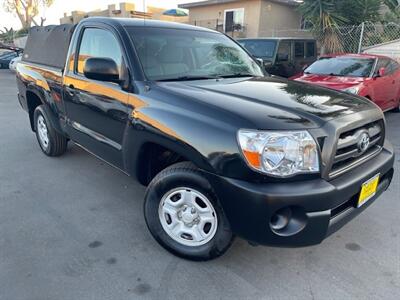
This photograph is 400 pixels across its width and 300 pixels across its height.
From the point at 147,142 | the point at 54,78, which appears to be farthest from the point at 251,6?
the point at 147,142

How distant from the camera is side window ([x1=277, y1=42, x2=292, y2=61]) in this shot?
9.37m

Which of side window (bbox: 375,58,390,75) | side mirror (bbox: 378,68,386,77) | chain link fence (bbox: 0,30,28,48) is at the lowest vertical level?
chain link fence (bbox: 0,30,28,48)

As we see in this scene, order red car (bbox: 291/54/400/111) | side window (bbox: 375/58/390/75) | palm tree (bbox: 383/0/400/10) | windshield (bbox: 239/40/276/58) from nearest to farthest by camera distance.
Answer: red car (bbox: 291/54/400/111), side window (bbox: 375/58/390/75), windshield (bbox: 239/40/276/58), palm tree (bbox: 383/0/400/10)

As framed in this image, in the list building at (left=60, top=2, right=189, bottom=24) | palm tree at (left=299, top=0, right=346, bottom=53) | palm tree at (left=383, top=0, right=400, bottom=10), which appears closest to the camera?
palm tree at (left=299, top=0, right=346, bottom=53)

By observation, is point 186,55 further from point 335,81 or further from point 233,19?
point 233,19

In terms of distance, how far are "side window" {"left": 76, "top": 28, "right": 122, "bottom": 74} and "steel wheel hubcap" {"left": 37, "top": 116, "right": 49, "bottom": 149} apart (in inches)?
57.1

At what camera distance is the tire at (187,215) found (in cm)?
232

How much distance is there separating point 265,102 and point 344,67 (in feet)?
18.0

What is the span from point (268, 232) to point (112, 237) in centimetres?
142

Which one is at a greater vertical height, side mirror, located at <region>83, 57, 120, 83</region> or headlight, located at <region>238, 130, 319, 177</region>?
side mirror, located at <region>83, 57, 120, 83</region>

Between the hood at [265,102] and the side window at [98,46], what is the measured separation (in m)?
0.67

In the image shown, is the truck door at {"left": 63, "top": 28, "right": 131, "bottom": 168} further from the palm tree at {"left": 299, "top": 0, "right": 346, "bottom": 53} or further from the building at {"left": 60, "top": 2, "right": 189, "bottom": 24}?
the building at {"left": 60, "top": 2, "right": 189, "bottom": 24}

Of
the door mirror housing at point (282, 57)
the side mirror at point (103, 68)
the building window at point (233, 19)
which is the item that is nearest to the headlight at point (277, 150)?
the side mirror at point (103, 68)

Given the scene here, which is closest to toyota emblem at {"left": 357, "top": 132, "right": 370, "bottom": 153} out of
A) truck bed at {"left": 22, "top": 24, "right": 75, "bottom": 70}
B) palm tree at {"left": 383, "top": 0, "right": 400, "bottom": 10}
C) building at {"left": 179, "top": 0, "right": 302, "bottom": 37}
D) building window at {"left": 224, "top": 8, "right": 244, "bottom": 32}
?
truck bed at {"left": 22, "top": 24, "right": 75, "bottom": 70}
